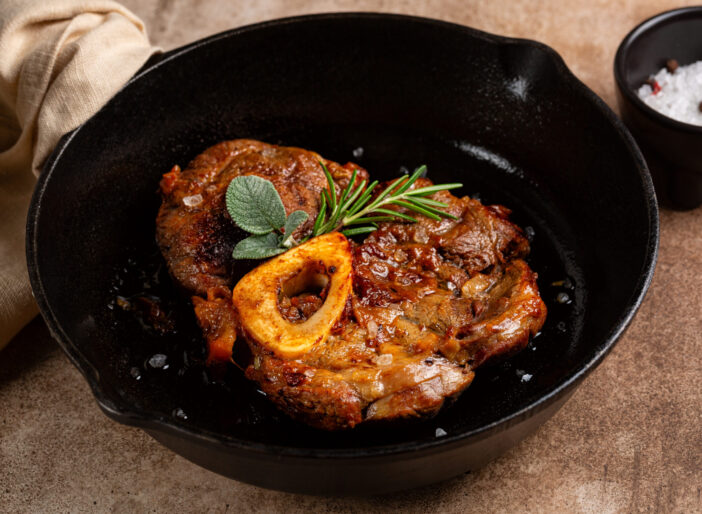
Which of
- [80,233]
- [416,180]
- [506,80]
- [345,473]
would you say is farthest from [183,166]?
[345,473]

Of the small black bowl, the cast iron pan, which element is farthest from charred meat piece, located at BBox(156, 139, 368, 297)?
the small black bowl

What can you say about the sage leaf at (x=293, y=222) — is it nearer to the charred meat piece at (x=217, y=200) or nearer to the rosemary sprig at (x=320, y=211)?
the rosemary sprig at (x=320, y=211)

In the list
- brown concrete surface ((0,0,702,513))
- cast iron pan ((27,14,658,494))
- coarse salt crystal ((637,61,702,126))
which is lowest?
brown concrete surface ((0,0,702,513))

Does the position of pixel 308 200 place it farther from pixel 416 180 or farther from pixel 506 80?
pixel 506 80

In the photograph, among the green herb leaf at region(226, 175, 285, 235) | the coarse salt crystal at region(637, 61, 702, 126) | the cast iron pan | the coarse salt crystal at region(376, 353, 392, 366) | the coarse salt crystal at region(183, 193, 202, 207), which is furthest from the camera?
the coarse salt crystal at region(637, 61, 702, 126)

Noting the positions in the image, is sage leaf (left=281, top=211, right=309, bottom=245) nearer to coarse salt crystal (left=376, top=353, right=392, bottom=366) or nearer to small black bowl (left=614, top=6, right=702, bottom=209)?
coarse salt crystal (left=376, top=353, right=392, bottom=366)

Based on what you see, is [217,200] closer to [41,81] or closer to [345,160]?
[345,160]
